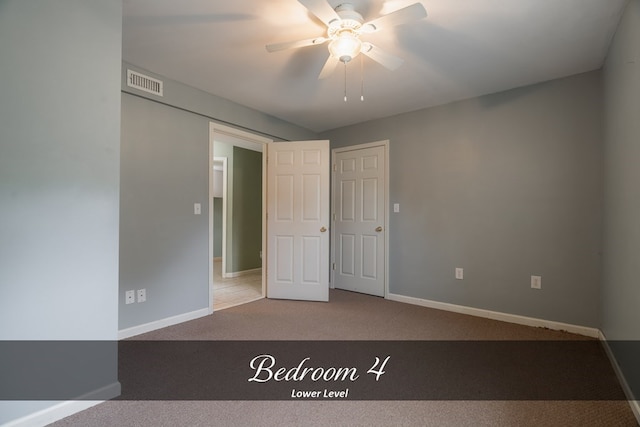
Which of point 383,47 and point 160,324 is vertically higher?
point 383,47

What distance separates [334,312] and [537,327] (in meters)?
1.94

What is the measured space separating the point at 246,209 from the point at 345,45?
4073 mm

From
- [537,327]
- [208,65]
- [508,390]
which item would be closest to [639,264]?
[508,390]

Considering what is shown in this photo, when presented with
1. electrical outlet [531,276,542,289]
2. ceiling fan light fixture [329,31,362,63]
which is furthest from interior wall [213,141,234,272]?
electrical outlet [531,276,542,289]

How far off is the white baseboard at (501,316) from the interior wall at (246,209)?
276cm

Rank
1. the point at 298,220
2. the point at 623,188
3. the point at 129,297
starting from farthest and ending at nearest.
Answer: the point at 298,220, the point at 129,297, the point at 623,188

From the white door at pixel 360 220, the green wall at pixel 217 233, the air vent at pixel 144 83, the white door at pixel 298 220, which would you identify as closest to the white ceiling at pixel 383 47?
the air vent at pixel 144 83

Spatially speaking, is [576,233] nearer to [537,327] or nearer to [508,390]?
[537,327]

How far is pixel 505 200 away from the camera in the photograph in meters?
3.17

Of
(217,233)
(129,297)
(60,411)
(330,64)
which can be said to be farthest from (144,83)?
→ (217,233)

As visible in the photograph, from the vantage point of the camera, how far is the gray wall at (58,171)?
4.78 feet

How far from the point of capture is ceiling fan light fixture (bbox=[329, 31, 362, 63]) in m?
1.99

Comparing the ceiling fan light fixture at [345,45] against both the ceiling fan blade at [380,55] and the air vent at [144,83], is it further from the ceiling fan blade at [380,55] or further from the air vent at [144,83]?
the air vent at [144,83]

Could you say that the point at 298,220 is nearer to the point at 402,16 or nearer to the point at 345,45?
the point at 345,45
